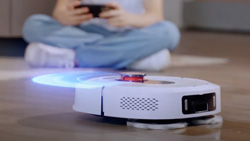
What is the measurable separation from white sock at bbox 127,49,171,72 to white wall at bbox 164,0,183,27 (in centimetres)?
244

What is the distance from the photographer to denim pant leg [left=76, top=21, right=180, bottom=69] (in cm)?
187

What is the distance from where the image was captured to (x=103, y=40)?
194 cm

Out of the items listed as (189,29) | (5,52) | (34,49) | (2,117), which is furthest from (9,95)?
(189,29)

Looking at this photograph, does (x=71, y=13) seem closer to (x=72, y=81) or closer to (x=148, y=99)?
(x=72, y=81)

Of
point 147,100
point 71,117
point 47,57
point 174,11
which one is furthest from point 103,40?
point 174,11

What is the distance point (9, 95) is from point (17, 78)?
307 millimetres

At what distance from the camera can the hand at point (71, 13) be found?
1.79 metres

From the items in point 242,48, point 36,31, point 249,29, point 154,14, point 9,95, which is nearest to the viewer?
point 9,95

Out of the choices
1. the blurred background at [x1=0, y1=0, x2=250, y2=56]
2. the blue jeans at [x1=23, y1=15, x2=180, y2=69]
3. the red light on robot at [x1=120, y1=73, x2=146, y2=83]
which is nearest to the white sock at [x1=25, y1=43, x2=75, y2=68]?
the blue jeans at [x1=23, y1=15, x2=180, y2=69]

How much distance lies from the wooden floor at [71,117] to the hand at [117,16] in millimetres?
208

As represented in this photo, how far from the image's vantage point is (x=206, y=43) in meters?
3.10

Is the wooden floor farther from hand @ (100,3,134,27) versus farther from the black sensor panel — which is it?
hand @ (100,3,134,27)

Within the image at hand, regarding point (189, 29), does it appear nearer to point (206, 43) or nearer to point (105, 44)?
point (206, 43)

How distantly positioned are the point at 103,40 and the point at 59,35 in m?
0.16
